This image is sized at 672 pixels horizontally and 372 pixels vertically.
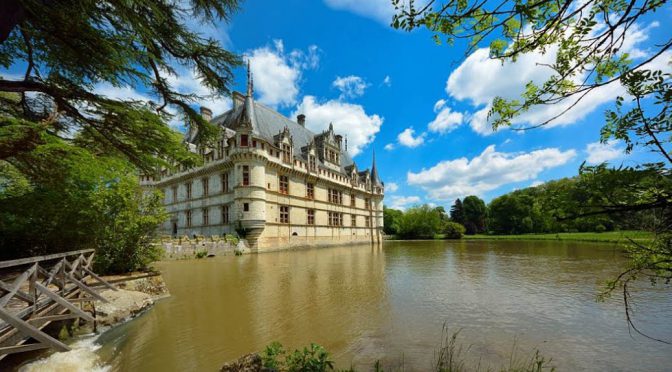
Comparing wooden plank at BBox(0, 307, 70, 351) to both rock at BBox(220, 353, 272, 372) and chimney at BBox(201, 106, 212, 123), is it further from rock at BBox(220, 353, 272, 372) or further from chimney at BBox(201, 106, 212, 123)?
chimney at BBox(201, 106, 212, 123)

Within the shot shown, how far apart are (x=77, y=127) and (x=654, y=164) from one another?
9163mm

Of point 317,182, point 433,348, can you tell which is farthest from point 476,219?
point 433,348

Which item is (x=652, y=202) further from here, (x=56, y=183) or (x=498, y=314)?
(x=56, y=183)

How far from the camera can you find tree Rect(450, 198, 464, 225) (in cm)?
6956

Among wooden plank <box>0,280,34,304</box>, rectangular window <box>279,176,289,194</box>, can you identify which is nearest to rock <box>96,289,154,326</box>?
wooden plank <box>0,280,34,304</box>

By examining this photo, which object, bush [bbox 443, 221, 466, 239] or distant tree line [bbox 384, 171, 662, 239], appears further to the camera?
bush [bbox 443, 221, 466, 239]

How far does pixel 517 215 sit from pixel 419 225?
2026 cm

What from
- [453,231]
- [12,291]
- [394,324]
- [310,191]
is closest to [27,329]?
[12,291]

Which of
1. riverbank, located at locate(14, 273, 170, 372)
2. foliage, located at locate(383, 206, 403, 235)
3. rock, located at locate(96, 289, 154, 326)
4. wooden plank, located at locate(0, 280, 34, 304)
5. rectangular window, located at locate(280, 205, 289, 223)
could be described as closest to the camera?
wooden plank, located at locate(0, 280, 34, 304)

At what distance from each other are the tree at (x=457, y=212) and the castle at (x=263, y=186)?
41688 mm

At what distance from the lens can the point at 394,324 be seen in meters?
5.97

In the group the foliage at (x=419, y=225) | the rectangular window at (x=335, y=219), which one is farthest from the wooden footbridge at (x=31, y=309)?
the foliage at (x=419, y=225)

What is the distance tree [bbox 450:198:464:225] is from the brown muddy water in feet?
206

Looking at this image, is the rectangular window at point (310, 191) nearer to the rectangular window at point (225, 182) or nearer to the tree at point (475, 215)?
the rectangular window at point (225, 182)
